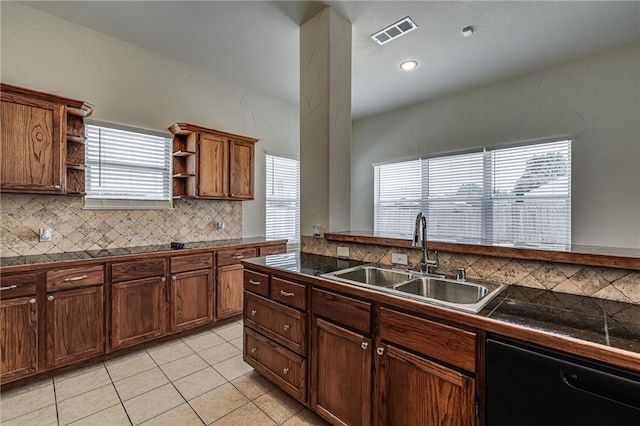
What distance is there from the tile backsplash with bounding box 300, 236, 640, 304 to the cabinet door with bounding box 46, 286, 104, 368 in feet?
8.45

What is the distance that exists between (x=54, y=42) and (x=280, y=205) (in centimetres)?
309

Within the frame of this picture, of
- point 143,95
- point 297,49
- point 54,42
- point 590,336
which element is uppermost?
point 297,49

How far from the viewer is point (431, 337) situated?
1278 mm

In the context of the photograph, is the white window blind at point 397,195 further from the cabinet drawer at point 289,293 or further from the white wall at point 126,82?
the cabinet drawer at point 289,293

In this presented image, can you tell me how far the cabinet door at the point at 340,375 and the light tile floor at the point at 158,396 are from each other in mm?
269

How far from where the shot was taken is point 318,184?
2.67m

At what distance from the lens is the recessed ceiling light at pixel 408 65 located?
3.38 m

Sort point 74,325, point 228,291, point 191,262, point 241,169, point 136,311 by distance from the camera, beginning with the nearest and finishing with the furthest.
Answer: point 74,325 → point 136,311 → point 191,262 → point 228,291 → point 241,169

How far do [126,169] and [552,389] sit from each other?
3782 millimetres

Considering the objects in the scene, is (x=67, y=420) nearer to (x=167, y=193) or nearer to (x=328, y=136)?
(x=167, y=193)

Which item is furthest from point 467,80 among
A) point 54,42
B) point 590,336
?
point 54,42

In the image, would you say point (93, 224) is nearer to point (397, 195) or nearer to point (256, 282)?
point (256, 282)

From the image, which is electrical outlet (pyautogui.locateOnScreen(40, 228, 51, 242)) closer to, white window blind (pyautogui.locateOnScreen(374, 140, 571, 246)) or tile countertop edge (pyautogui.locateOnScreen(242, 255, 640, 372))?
tile countertop edge (pyautogui.locateOnScreen(242, 255, 640, 372))

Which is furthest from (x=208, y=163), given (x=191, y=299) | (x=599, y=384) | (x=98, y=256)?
(x=599, y=384)
